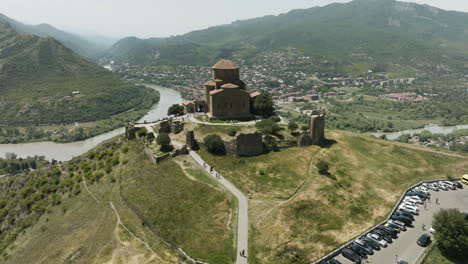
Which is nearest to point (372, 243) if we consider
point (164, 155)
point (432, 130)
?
point (164, 155)

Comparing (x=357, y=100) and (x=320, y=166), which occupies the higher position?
(x=320, y=166)

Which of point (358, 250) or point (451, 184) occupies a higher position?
point (451, 184)

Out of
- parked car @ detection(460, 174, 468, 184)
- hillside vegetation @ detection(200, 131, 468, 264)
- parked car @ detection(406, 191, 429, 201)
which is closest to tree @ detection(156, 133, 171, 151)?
hillside vegetation @ detection(200, 131, 468, 264)

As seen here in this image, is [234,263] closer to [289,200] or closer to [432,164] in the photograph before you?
[289,200]

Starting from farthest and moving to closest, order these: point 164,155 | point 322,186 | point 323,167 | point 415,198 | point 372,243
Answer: point 164,155 → point 323,167 → point 322,186 → point 415,198 → point 372,243

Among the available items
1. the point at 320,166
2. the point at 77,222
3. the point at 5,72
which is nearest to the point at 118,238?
the point at 77,222

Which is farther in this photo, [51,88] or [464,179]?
[51,88]

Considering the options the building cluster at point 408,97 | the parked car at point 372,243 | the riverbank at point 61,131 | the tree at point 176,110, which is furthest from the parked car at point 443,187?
the building cluster at point 408,97

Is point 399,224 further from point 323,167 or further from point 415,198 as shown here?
point 323,167
